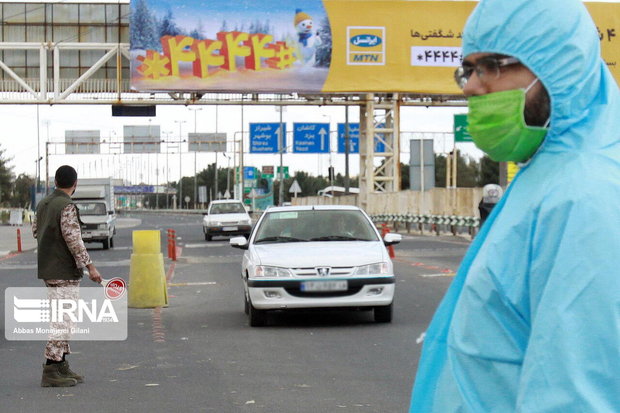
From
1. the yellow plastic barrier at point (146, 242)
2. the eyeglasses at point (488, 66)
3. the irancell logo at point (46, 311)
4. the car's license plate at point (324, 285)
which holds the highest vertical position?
the eyeglasses at point (488, 66)

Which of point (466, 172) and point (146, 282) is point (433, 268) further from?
point (466, 172)

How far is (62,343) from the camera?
29.5 feet

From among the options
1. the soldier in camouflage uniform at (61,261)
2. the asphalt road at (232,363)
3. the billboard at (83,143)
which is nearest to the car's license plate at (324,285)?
the asphalt road at (232,363)

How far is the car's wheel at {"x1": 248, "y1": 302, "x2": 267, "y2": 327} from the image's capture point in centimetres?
1280

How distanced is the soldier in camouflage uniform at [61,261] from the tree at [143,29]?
101ft

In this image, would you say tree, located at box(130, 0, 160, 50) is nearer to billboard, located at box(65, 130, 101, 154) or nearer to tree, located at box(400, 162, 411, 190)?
billboard, located at box(65, 130, 101, 154)

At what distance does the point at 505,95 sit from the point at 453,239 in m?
37.5

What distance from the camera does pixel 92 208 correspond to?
39.7 metres

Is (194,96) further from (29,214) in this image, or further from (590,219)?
(29,214)

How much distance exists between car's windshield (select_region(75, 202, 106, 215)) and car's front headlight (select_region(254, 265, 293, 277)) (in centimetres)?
2729

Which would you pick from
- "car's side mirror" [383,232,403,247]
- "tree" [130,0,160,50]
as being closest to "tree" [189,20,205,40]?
"tree" [130,0,160,50]

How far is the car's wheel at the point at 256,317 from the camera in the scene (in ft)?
42.0

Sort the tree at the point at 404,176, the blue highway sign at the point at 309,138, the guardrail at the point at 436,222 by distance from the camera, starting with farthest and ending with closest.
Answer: the tree at the point at 404,176
the blue highway sign at the point at 309,138
the guardrail at the point at 436,222

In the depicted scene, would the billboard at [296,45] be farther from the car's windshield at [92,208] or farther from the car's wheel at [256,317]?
the car's wheel at [256,317]
